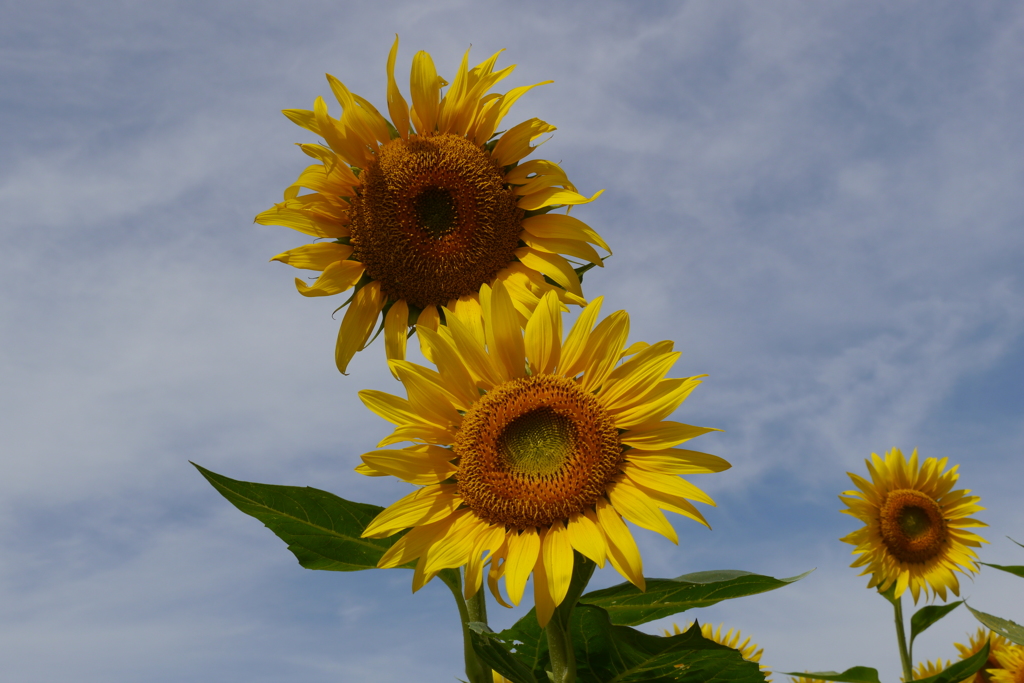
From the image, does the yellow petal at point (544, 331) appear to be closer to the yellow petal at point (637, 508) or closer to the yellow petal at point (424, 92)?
the yellow petal at point (637, 508)

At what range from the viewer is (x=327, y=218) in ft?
12.7

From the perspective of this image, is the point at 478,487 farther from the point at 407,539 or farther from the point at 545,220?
the point at 545,220

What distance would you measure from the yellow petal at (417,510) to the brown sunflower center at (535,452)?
6cm

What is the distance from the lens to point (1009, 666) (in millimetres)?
6203

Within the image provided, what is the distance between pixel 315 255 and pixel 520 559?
70.3 inches

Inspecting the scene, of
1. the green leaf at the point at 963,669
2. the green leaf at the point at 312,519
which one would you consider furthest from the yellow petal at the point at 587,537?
the green leaf at the point at 963,669

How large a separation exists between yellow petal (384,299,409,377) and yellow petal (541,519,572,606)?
127 cm

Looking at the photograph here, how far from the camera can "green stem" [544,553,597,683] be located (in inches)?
105

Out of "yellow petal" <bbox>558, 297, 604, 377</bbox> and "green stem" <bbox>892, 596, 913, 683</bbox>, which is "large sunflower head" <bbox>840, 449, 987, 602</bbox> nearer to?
"green stem" <bbox>892, 596, 913, 683</bbox>

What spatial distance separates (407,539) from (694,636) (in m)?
0.94

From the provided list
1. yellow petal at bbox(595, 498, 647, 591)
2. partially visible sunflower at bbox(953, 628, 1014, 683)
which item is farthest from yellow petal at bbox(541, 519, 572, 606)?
partially visible sunflower at bbox(953, 628, 1014, 683)

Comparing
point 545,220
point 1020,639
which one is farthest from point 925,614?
point 545,220

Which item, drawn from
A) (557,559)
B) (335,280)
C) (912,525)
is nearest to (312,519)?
(557,559)

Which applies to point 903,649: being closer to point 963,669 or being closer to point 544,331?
point 963,669
